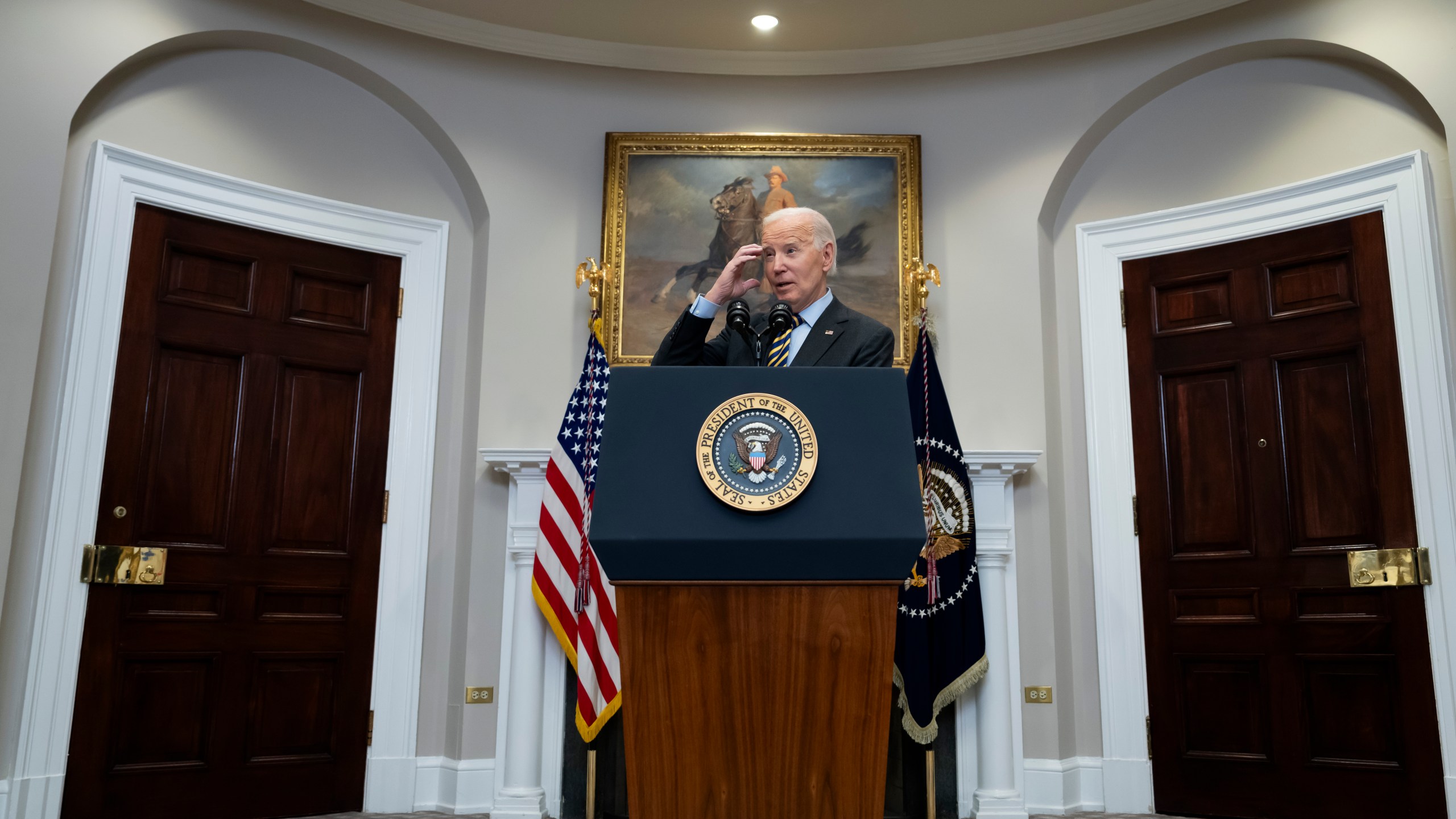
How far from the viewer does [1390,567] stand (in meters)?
4.25

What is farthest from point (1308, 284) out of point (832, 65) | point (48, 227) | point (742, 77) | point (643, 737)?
point (48, 227)

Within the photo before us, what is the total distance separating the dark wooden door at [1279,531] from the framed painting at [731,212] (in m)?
1.25

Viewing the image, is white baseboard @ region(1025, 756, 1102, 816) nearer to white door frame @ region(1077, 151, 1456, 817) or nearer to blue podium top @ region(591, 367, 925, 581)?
white door frame @ region(1077, 151, 1456, 817)

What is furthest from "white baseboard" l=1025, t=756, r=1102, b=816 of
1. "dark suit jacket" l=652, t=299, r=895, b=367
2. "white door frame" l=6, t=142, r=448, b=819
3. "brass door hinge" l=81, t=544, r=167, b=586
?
"brass door hinge" l=81, t=544, r=167, b=586

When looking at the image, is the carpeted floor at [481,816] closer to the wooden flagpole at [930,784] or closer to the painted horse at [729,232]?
the wooden flagpole at [930,784]

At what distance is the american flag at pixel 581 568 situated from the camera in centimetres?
444

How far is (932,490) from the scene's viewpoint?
4641 millimetres

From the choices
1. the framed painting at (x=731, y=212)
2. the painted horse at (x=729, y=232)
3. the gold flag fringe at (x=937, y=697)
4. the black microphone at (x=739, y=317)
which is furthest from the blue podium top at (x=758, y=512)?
the painted horse at (x=729, y=232)

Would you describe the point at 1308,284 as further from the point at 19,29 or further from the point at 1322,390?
the point at 19,29

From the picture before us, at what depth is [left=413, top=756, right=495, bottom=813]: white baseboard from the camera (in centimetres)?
468

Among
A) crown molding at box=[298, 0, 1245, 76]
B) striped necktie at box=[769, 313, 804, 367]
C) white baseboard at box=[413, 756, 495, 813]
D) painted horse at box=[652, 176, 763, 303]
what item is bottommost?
white baseboard at box=[413, 756, 495, 813]

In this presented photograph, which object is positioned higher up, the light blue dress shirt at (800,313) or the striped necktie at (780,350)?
the light blue dress shirt at (800,313)

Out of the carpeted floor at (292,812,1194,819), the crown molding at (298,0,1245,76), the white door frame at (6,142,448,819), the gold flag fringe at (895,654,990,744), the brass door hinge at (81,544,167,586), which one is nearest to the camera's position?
the white door frame at (6,142,448,819)

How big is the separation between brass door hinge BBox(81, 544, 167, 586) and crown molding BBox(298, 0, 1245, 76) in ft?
8.49
